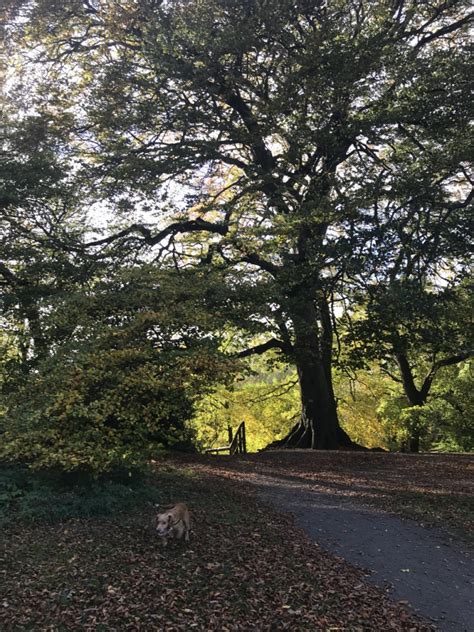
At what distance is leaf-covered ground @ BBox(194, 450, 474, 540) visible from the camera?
721cm

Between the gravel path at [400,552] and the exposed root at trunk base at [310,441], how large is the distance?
6.89 meters

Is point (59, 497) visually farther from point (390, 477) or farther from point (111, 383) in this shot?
point (390, 477)

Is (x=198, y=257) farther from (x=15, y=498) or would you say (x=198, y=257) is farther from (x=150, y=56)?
(x=15, y=498)

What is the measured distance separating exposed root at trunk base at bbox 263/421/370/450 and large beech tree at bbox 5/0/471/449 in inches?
122

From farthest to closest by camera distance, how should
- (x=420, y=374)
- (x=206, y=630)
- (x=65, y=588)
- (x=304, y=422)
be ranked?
(x=420, y=374)
(x=304, y=422)
(x=65, y=588)
(x=206, y=630)

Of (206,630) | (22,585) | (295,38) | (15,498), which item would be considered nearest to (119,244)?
(295,38)

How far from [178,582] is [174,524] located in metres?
0.78

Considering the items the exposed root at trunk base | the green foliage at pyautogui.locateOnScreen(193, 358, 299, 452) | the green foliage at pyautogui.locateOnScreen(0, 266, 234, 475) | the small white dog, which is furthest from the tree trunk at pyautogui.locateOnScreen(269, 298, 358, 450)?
the small white dog

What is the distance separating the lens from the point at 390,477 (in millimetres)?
10312

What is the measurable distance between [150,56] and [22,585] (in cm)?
932

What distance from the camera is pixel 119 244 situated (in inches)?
478

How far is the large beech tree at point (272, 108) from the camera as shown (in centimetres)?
924

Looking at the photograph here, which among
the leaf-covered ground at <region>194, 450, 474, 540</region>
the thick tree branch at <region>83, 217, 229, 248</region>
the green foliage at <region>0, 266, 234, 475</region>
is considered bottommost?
the leaf-covered ground at <region>194, 450, 474, 540</region>

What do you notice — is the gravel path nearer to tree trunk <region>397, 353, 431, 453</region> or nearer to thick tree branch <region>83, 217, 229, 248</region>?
thick tree branch <region>83, 217, 229, 248</region>
